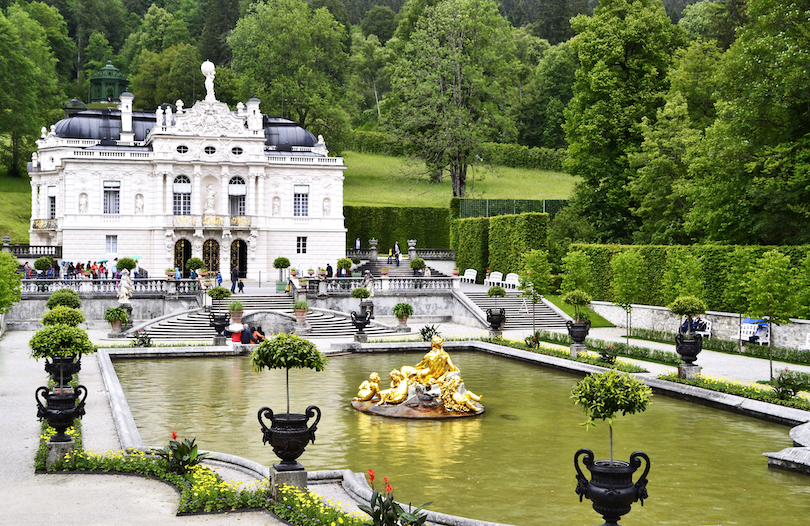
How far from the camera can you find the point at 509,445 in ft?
58.1

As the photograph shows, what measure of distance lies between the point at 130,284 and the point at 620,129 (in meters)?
27.6

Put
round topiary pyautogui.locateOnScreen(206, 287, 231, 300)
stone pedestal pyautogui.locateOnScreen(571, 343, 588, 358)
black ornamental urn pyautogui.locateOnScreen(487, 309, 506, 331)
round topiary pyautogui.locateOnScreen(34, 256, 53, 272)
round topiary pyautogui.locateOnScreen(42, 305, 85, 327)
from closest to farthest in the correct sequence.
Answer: round topiary pyautogui.locateOnScreen(42, 305, 85, 327) < stone pedestal pyautogui.locateOnScreen(571, 343, 588, 358) < black ornamental urn pyautogui.locateOnScreen(487, 309, 506, 331) < round topiary pyautogui.locateOnScreen(206, 287, 231, 300) < round topiary pyautogui.locateOnScreen(34, 256, 53, 272)

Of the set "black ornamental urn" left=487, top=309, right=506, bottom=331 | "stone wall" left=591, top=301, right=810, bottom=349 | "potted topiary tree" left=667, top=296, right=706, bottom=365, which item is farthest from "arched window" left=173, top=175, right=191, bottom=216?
"potted topiary tree" left=667, top=296, right=706, bottom=365

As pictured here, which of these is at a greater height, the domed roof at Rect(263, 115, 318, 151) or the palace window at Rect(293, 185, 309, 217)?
the domed roof at Rect(263, 115, 318, 151)

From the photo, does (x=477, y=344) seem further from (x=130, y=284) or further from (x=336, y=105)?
(x=336, y=105)

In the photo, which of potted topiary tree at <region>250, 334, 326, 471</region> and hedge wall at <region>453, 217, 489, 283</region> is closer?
potted topiary tree at <region>250, 334, 326, 471</region>

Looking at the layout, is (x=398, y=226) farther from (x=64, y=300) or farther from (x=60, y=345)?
(x=60, y=345)

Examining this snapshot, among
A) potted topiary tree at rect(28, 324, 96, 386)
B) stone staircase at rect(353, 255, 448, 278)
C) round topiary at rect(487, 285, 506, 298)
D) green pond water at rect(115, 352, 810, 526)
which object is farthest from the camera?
stone staircase at rect(353, 255, 448, 278)

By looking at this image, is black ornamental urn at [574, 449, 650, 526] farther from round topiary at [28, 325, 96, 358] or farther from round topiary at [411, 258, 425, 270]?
round topiary at [411, 258, 425, 270]

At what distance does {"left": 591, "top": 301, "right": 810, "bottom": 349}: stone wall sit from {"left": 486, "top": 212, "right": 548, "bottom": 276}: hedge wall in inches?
308

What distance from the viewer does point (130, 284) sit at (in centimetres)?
4159

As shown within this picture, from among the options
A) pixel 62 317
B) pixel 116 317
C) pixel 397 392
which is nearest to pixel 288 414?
pixel 397 392

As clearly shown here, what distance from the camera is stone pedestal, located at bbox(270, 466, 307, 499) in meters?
12.6

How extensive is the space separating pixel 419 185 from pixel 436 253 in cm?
2027
